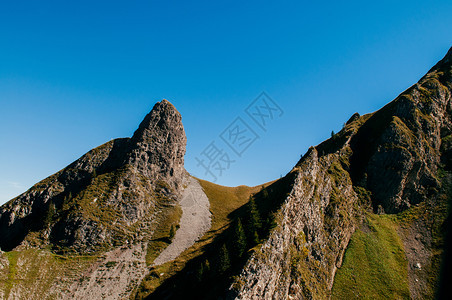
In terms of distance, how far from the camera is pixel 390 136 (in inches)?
3644

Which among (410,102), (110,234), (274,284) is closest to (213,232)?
(110,234)

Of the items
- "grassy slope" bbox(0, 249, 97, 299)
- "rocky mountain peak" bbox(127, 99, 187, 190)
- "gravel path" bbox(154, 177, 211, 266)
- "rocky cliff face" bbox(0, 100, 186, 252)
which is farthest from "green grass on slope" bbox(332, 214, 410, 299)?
"rocky mountain peak" bbox(127, 99, 187, 190)

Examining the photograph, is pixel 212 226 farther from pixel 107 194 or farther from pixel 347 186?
pixel 347 186

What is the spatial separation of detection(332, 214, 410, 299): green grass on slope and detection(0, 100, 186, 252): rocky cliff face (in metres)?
75.9

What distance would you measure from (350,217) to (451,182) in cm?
4265

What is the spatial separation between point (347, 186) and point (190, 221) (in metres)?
68.8

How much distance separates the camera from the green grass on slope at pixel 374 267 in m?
55.2

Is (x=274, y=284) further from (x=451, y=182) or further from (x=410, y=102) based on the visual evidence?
(x=410, y=102)

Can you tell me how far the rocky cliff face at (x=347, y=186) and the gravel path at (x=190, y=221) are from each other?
45.6m

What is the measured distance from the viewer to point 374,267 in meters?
60.9

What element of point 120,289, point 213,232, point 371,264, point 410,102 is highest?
point 410,102

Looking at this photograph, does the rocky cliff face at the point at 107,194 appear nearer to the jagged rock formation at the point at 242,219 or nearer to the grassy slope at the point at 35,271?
the jagged rock formation at the point at 242,219

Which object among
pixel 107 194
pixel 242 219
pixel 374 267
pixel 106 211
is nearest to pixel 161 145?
pixel 107 194

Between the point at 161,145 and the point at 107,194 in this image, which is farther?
the point at 161,145
